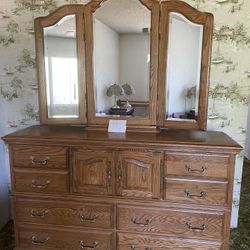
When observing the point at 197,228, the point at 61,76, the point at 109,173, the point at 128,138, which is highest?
the point at 61,76

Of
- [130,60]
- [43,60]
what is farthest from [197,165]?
[43,60]

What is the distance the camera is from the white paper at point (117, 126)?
6.22 feet

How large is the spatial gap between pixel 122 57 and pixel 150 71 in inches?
9.1

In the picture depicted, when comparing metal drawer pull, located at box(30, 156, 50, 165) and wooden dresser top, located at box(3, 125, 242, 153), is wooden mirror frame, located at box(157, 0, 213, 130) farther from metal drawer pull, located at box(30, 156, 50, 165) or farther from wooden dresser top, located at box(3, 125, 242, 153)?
metal drawer pull, located at box(30, 156, 50, 165)

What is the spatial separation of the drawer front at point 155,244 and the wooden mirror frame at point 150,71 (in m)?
0.77

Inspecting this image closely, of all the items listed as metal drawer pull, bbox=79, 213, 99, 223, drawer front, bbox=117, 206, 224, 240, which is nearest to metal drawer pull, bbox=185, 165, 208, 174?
drawer front, bbox=117, 206, 224, 240

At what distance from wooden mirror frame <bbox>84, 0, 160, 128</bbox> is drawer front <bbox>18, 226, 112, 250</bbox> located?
30.8 inches

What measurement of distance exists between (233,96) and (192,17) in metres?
0.67

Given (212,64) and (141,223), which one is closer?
(141,223)

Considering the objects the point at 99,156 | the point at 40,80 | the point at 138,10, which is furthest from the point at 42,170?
the point at 138,10

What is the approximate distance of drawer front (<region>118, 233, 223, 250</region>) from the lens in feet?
5.50

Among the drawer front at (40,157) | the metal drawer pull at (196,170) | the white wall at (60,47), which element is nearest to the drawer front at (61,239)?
the drawer front at (40,157)

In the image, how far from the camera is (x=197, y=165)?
5.24 feet

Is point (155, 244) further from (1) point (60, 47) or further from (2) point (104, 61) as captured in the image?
(1) point (60, 47)
